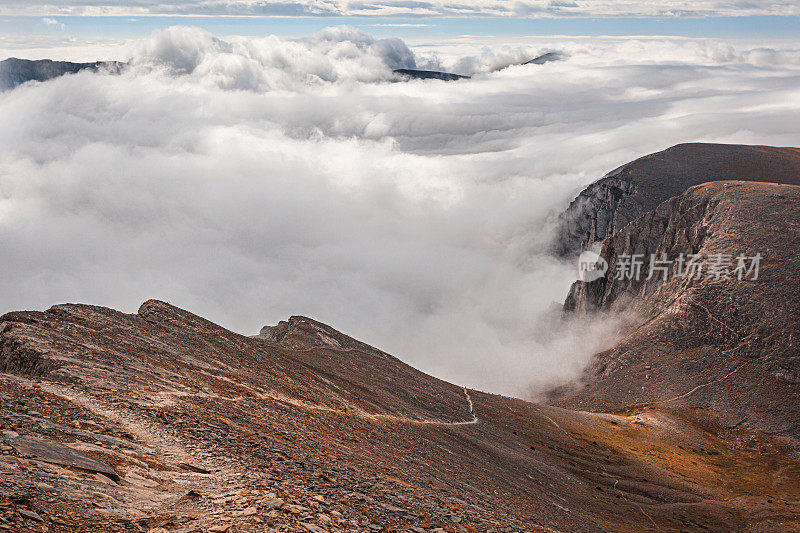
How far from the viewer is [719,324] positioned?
3607 inches

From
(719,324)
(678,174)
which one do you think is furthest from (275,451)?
(678,174)

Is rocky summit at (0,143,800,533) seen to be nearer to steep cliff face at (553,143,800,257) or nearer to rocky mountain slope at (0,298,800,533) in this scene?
rocky mountain slope at (0,298,800,533)

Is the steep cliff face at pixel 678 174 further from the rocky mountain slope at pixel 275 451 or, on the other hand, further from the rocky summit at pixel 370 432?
the rocky mountain slope at pixel 275 451

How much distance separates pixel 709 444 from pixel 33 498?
80865 mm

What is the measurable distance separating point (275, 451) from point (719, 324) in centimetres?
9204

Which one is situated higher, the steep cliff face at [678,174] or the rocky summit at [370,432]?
the steep cliff face at [678,174]

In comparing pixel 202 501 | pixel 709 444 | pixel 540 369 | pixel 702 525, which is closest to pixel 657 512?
pixel 702 525

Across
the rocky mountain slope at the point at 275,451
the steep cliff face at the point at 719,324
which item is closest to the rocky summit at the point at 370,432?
the rocky mountain slope at the point at 275,451

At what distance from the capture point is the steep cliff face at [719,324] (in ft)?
272

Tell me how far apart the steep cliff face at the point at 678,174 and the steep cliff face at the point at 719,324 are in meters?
33.0

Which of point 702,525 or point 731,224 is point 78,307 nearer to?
point 702,525

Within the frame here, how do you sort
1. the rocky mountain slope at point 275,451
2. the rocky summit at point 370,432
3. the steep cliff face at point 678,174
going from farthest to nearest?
the steep cliff face at point 678,174 → the rocky summit at point 370,432 → the rocky mountain slope at point 275,451

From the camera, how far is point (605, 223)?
548ft

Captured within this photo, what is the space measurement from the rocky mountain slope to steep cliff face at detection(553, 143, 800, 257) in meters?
101
